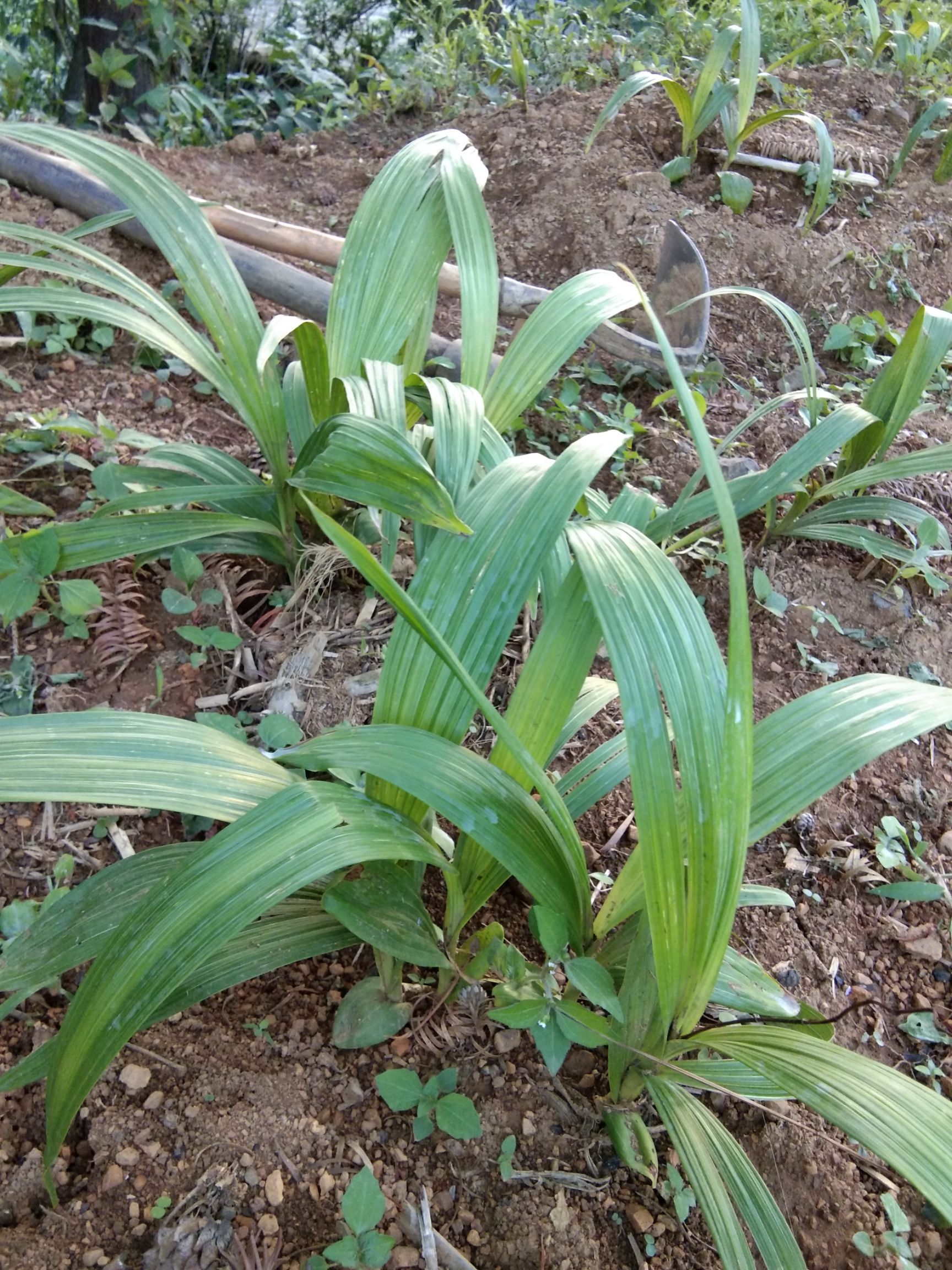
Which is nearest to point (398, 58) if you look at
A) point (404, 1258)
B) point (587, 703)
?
point (587, 703)

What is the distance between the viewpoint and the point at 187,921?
0.69 meters

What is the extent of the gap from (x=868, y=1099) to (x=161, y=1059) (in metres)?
0.72

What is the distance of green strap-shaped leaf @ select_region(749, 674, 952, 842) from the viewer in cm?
83

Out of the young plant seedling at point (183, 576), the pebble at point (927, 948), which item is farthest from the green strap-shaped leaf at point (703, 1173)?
the young plant seedling at point (183, 576)

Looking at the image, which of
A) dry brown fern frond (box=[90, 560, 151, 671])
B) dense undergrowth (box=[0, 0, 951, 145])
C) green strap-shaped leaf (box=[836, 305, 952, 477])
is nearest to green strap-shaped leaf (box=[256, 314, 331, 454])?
dry brown fern frond (box=[90, 560, 151, 671])

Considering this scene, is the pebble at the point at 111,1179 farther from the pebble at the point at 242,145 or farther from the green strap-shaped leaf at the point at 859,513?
the pebble at the point at 242,145

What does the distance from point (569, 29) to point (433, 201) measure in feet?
9.08

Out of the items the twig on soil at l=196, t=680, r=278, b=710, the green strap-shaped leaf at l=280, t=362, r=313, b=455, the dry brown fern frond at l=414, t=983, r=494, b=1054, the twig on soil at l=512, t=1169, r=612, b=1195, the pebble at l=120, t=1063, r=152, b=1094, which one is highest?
the green strap-shaped leaf at l=280, t=362, r=313, b=455

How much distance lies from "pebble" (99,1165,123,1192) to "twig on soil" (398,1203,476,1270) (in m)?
0.29

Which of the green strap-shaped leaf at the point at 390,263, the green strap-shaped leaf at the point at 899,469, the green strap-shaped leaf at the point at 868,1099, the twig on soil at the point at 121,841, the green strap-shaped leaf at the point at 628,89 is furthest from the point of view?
the green strap-shaped leaf at the point at 628,89

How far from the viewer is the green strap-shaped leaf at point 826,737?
83 cm

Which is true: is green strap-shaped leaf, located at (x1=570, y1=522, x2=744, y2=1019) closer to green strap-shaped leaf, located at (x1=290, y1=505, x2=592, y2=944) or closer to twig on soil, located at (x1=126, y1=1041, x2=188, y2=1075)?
green strap-shaped leaf, located at (x1=290, y1=505, x2=592, y2=944)

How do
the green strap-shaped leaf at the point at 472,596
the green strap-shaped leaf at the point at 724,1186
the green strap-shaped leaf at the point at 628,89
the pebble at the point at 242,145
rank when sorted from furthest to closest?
the pebble at the point at 242,145 → the green strap-shaped leaf at the point at 628,89 → the green strap-shaped leaf at the point at 472,596 → the green strap-shaped leaf at the point at 724,1186

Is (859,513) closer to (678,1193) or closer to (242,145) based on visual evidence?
(678,1193)
